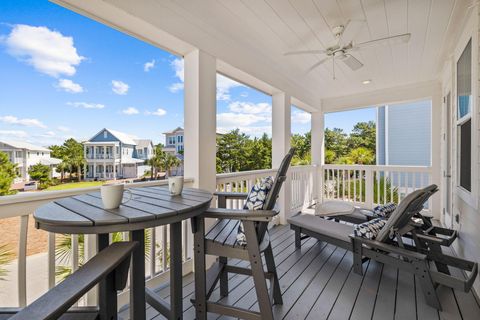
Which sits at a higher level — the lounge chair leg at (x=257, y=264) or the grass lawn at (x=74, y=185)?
the grass lawn at (x=74, y=185)

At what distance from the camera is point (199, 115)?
237 centimetres

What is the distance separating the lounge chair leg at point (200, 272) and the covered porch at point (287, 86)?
333 millimetres

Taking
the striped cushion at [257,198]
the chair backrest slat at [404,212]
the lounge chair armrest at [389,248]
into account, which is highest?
the striped cushion at [257,198]

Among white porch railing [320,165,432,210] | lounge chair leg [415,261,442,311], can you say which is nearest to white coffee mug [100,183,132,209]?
lounge chair leg [415,261,442,311]

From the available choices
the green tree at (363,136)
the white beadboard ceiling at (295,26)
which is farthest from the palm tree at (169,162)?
the green tree at (363,136)

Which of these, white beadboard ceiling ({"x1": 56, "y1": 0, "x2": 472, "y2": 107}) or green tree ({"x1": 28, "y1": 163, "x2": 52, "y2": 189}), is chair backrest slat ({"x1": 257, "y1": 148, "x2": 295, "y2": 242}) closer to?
green tree ({"x1": 28, "y1": 163, "x2": 52, "y2": 189})

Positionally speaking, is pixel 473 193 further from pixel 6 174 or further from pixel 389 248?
pixel 6 174

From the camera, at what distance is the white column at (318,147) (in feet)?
17.9

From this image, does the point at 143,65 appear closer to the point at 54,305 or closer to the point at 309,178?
the point at 54,305

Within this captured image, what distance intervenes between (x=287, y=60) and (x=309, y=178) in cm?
273

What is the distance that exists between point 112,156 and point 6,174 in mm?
618

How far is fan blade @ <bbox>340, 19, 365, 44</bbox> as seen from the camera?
95.0 inches

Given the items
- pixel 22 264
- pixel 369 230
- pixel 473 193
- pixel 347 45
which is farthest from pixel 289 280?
pixel 347 45

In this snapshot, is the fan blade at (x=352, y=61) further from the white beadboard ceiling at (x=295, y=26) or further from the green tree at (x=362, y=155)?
the green tree at (x=362, y=155)
